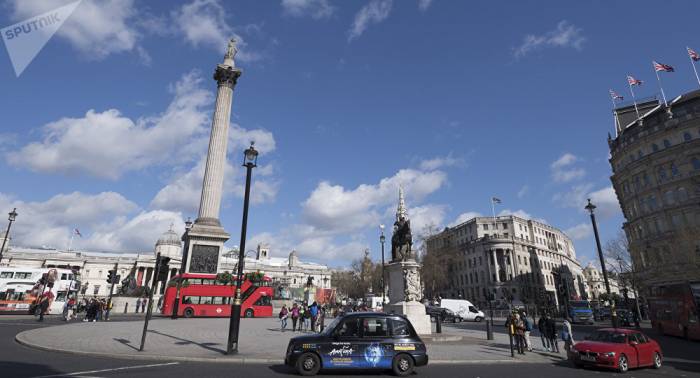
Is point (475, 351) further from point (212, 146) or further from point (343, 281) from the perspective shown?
point (343, 281)

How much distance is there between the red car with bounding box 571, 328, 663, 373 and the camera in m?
12.0

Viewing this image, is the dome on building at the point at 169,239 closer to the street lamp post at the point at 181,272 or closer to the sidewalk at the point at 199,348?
the street lamp post at the point at 181,272

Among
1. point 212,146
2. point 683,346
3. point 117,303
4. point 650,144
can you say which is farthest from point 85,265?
point 650,144

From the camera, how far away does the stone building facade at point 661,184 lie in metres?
45.2

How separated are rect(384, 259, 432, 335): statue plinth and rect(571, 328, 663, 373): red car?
7052 mm

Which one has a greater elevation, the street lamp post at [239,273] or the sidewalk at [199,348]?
the street lamp post at [239,273]

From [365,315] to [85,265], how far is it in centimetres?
11589

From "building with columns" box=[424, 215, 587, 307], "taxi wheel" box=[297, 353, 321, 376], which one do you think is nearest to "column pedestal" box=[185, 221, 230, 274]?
"taxi wheel" box=[297, 353, 321, 376]

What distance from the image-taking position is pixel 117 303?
40.2 metres

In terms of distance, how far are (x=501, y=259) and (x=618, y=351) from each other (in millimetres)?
77983

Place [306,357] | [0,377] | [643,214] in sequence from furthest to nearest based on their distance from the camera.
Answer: [643,214] → [306,357] → [0,377]

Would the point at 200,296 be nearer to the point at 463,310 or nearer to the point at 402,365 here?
the point at 402,365

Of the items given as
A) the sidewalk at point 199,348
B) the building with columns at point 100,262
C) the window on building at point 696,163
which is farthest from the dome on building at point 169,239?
the window on building at point 696,163

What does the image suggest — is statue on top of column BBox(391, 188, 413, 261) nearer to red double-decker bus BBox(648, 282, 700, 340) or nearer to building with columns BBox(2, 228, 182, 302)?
red double-decker bus BBox(648, 282, 700, 340)
